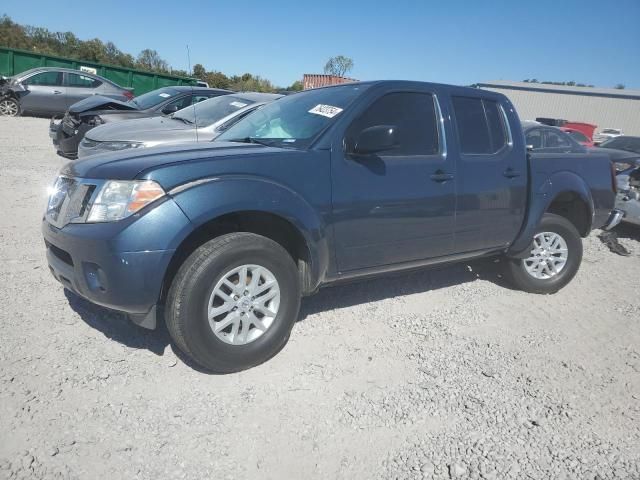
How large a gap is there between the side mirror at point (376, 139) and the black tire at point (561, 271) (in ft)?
6.92

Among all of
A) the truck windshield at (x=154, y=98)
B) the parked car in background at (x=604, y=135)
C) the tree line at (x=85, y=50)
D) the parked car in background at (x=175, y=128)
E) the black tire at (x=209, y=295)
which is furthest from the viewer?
the tree line at (x=85, y=50)

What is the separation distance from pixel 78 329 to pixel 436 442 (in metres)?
2.42

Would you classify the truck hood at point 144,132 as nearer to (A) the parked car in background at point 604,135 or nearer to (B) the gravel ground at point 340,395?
(B) the gravel ground at point 340,395

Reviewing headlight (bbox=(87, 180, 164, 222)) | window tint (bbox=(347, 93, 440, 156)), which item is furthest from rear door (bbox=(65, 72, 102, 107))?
headlight (bbox=(87, 180, 164, 222))

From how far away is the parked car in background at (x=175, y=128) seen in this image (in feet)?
19.9

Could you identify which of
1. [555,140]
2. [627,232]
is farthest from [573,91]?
[627,232]

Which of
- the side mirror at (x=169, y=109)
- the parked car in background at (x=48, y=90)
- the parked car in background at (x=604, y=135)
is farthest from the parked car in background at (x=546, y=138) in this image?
the parked car in background at (x=604, y=135)

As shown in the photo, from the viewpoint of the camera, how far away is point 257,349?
2875 millimetres

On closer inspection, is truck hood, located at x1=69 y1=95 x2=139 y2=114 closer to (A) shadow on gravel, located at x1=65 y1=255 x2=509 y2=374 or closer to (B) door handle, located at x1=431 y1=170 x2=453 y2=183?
(A) shadow on gravel, located at x1=65 y1=255 x2=509 y2=374

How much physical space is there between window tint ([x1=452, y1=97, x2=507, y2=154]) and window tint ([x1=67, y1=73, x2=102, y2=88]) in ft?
46.2

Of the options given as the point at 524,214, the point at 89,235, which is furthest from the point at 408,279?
the point at 89,235

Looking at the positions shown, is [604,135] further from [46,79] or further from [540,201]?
[540,201]

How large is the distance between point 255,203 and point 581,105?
57.7 m

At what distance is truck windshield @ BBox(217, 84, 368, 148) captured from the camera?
10.7ft
